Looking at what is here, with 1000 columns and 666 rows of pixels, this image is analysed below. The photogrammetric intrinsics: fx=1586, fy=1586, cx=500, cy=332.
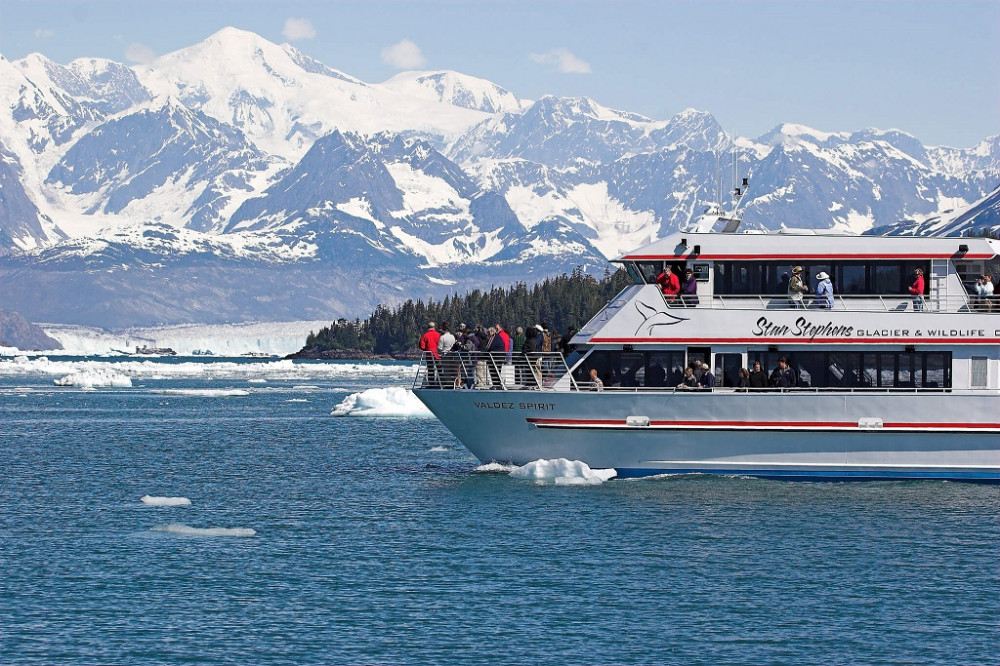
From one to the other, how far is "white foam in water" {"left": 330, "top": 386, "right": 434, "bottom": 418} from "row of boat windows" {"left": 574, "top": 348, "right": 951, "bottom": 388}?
115 feet

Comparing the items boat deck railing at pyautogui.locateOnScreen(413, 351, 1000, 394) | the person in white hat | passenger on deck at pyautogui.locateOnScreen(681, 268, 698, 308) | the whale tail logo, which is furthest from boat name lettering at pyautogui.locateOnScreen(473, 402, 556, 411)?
the person in white hat

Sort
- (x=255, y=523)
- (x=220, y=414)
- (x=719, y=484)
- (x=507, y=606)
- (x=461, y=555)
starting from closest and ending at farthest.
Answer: (x=507, y=606), (x=461, y=555), (x=255, y=523), (x=719, y=484), (x=220, y=414)

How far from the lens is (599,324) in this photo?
123ft

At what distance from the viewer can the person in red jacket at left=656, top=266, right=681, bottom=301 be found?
37.2 m

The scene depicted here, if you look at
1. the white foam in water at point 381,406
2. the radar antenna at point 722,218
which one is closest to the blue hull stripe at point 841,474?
the radar antenna at point 722,218

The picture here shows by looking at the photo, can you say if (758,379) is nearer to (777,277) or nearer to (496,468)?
(777,277)

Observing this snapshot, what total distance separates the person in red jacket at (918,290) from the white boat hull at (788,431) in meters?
2.26

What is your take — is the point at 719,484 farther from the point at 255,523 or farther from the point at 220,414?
the point at 220,414

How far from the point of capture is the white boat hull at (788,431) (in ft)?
119

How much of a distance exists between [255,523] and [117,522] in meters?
2.93

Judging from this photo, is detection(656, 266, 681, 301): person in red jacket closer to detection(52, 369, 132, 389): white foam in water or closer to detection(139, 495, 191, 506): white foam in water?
detection(139, 495, 191, 506): white foam in water

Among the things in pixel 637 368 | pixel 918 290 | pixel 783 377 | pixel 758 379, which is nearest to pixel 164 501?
pixel 637 368

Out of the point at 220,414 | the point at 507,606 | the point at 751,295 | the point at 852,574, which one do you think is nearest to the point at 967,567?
the point at 852,574

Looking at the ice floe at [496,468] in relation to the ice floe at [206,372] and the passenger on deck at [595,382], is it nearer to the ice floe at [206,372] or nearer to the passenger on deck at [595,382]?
the passenger on deck at [595,382]
